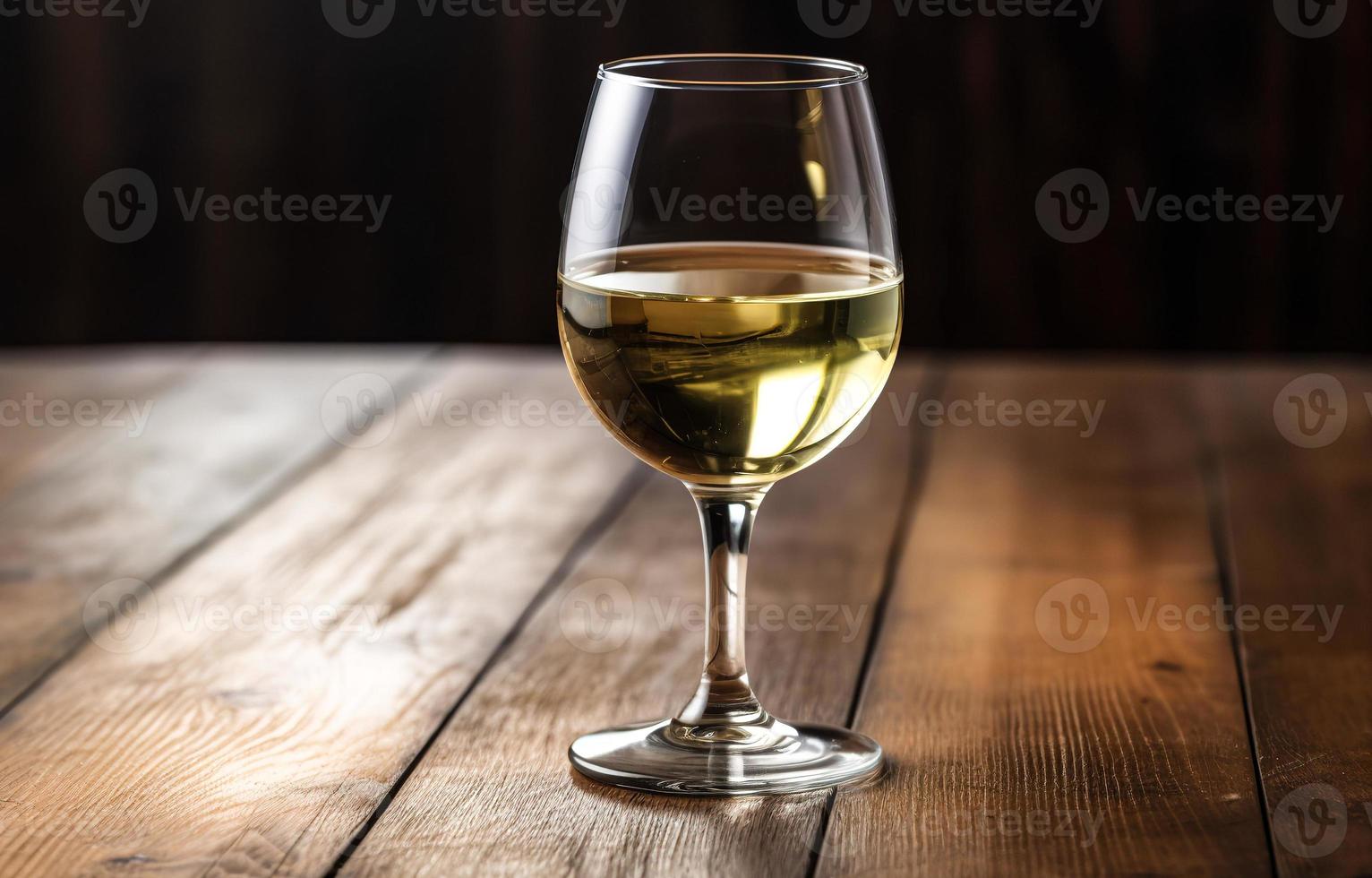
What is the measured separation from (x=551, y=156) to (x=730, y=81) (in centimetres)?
217

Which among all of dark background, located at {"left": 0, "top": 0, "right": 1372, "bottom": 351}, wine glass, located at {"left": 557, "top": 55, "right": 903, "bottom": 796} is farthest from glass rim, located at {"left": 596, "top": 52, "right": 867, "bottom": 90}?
dark background, located at {"left": 0, "top": 0, "right": 1372, "bottom": 351}

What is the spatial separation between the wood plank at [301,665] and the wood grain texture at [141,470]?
39 mm

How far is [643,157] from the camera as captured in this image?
0.78 meters

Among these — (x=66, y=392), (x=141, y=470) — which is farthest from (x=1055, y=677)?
(x=66, y=392)

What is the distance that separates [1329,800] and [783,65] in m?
0.43

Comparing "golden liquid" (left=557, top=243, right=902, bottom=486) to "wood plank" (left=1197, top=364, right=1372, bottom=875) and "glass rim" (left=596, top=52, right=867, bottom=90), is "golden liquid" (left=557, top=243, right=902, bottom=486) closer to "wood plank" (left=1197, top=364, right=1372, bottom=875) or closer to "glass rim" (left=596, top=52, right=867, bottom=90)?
"glass rim" (left=596, top=52, right=867, bottom=90)

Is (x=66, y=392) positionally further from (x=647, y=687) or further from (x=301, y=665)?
(x=647, y=687)

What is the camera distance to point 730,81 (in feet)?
2.61

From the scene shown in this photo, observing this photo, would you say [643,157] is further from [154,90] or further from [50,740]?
[154,90]

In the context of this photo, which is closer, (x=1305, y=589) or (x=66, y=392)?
(x=1305, y=589)

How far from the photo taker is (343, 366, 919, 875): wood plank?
702mm

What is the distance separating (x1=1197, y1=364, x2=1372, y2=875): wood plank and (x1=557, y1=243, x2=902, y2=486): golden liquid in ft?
0.92

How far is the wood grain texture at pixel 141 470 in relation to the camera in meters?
1.08

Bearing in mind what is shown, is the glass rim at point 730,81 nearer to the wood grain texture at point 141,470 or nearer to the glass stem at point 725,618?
the glass stem at point 725,618
